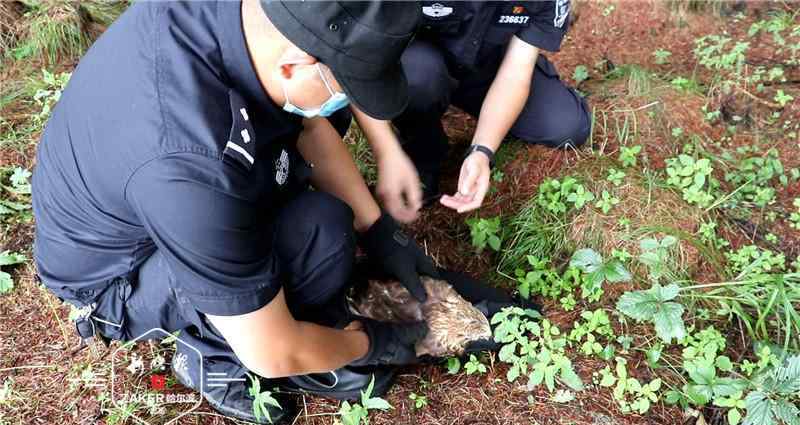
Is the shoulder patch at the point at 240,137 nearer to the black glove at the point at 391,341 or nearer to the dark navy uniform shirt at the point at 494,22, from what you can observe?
the black glove at the point at 391,341

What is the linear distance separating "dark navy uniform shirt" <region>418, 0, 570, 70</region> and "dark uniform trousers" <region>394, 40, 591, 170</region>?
111 mm

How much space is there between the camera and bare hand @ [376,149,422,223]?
229 centimetres

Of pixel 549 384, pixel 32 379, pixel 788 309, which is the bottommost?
pixel 32 379

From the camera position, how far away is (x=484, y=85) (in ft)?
8.57

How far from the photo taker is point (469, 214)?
2590 millimetres

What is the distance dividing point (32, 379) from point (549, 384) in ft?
5.71

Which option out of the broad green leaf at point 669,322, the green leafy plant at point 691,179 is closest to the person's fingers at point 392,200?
the broad green leaf at point 669,322

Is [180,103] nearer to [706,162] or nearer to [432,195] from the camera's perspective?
[432,195]

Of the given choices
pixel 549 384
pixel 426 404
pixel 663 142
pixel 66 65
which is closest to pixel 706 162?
pixel 663 142

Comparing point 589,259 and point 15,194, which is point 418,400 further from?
point 15,194

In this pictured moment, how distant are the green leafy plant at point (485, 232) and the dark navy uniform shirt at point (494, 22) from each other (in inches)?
25.7

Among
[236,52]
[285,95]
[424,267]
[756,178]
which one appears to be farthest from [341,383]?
[756,178]

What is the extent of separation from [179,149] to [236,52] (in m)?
0.29

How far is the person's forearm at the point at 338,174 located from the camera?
2.22 meters
